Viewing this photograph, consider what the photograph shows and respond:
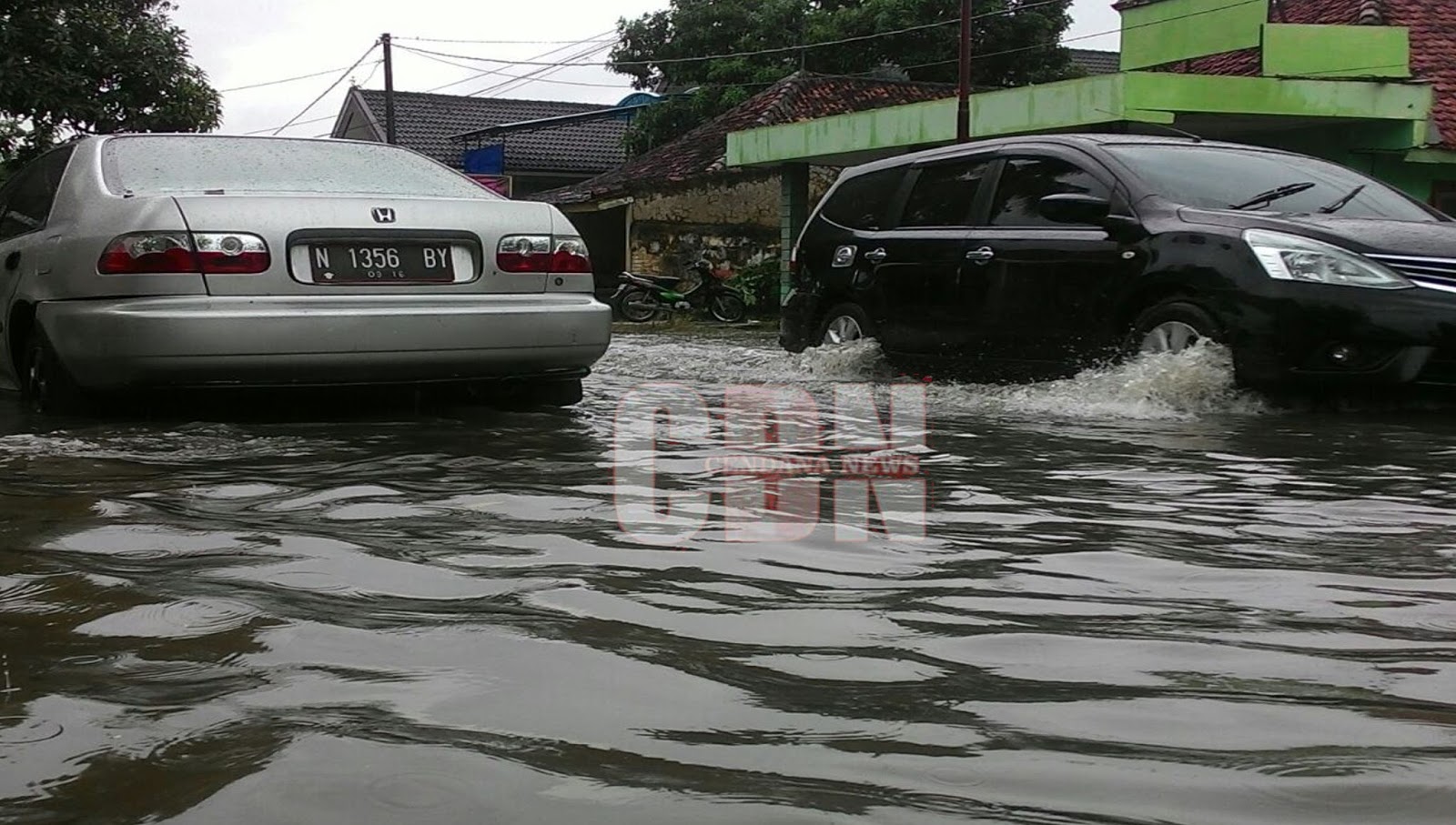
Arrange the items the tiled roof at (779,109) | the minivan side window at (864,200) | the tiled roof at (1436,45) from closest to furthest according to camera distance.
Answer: the minivan side window at (864,200) → the tiled roof at (1436,45) → the tiled roof at (779,109)

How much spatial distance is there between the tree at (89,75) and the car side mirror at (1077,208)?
1323 centimetres

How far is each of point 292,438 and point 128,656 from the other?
10.2 feet

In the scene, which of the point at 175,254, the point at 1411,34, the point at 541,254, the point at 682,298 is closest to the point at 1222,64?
the point at 1411,34

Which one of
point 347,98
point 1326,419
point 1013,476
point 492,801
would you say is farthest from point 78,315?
point 347,98

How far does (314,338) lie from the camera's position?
550cm

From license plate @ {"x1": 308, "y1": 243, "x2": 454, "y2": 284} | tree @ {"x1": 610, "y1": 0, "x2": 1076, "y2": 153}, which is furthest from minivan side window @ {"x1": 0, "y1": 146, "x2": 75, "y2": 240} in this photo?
tree @ {"x1": 610, "y1": 0, "x2": 1076, "y2": 153}

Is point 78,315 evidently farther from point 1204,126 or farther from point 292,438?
point 1204,126

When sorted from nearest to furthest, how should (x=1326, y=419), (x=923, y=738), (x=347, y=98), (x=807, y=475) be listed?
(x=923, y=738) → (x=807, y=475) → (x=1326, y=419) → (x=347, y=98)

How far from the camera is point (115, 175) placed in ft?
18.9

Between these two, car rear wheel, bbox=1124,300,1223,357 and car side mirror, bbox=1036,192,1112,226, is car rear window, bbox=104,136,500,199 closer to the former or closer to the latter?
car side mirror, bbox=1036,192,1112,226

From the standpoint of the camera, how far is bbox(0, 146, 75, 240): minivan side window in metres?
6.21

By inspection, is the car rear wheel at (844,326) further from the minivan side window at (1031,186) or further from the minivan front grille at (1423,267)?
the minivan front grille at (1423,267)

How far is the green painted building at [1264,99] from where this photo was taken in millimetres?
15836

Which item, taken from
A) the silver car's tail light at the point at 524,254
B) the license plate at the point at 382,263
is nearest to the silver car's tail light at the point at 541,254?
the silver car's tail light at the point at 524,254
